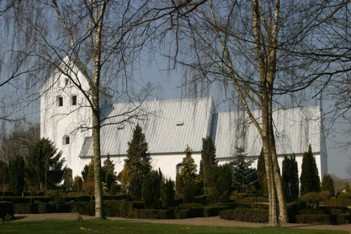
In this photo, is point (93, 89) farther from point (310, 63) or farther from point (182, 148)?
point (182, 148)

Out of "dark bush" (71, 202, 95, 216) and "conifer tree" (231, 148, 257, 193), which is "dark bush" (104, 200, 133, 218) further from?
"conifer tree" (231, 148, 257, 193)

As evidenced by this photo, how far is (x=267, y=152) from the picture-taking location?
13.8 m

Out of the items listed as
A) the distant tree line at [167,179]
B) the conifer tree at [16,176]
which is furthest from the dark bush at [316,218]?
the conifer tree at [16,176]

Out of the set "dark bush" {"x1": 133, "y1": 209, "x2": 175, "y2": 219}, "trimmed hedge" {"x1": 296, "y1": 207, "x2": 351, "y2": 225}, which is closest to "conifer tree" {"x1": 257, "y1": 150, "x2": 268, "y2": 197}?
"dark bush" {"x1": 133, "y1": 209, "x2": 175, "y2": 219}

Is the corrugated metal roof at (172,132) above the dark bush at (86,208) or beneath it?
above

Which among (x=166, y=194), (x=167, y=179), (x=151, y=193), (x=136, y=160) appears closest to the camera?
(x=151, y=193)

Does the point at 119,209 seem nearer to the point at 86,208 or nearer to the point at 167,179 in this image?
the point at 86,208

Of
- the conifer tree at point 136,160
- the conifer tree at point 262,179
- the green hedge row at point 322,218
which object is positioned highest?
the conifer tree at point 136,160

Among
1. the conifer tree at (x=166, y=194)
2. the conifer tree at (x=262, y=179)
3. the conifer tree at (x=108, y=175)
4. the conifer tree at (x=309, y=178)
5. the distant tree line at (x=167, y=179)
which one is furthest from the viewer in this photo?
the conifer tree at (x=108, y=175)

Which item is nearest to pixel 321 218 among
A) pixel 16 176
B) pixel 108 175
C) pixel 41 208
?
pixel 41 208

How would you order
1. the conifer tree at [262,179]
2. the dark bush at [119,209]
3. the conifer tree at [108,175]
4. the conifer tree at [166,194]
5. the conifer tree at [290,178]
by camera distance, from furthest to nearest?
the conifer tree at [108,175], the conifer tree at [290,178], the conifer tree at [262,179], the conifer tree at [166,194], the dark bush at [119,209]

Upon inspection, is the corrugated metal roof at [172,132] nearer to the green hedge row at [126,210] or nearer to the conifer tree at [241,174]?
the conifer tree at [241,174]

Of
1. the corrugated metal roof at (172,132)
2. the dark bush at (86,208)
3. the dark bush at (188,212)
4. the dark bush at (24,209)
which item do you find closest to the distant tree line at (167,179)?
the dark bush at (188,212)

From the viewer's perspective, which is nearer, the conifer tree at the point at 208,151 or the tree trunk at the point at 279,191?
the tree trunk at the point at 279,191
